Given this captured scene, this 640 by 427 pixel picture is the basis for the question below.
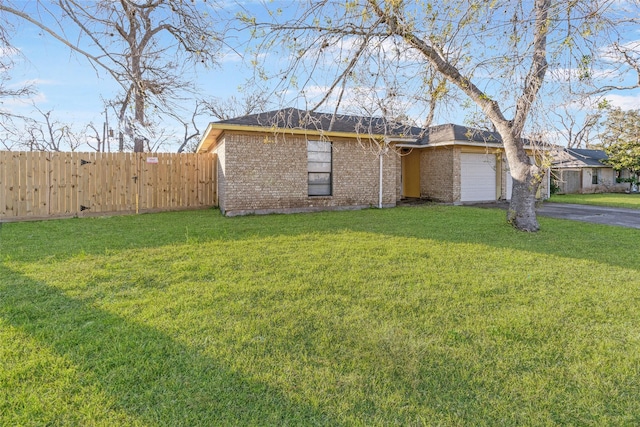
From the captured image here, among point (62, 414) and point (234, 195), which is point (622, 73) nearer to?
point (62, 414)

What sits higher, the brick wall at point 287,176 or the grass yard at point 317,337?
the brick wall at point 287,176

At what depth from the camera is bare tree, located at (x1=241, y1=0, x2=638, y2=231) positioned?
5.23 metres

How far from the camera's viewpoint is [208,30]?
536 centimetres

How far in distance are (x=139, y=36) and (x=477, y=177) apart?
563 inches

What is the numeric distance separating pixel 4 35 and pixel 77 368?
5745 mm

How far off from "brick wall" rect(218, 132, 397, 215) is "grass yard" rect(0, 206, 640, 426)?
533cm

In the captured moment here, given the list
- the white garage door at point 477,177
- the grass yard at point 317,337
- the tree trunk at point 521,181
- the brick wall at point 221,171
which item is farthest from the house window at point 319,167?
the white garage door at point 477,177

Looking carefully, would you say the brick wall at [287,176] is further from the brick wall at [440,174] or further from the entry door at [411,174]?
the entry door at [411,174]

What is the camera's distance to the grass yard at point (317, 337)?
202 centimetres

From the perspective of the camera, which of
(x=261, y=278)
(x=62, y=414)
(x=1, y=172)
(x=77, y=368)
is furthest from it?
(x=1, y=172)

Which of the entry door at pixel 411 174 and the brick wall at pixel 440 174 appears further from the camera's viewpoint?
the entry door at pixel 411 174

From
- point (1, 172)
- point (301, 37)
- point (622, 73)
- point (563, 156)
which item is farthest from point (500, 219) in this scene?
point (1, 172)

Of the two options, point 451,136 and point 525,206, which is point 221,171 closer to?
point 525,206

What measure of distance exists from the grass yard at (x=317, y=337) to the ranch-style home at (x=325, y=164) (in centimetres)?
501
